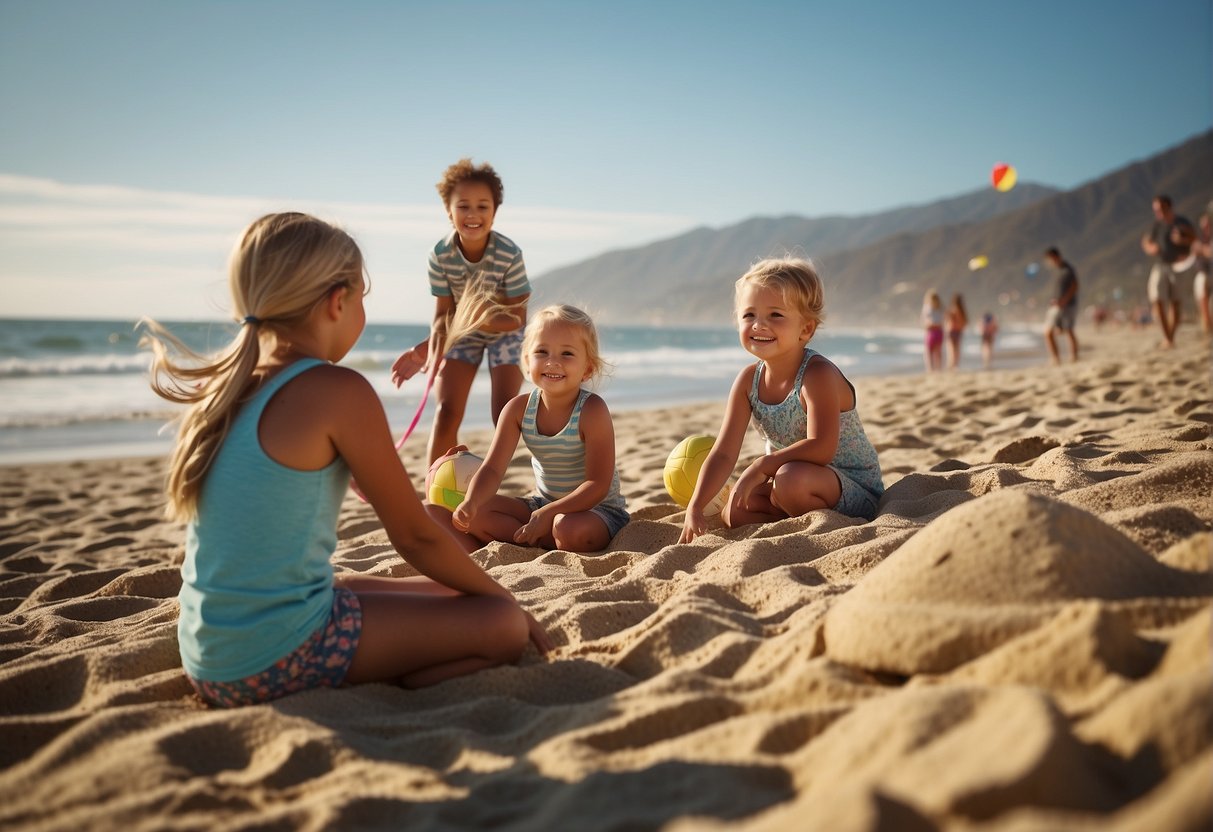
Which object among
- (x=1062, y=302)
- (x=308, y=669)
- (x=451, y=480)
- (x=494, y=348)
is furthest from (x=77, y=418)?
(x=1062, y=302)

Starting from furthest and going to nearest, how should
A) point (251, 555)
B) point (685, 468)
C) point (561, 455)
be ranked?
point (685, 468), point (561, 455), point (251, 555)

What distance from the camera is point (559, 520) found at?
402 centimetres

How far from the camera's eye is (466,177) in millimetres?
5184

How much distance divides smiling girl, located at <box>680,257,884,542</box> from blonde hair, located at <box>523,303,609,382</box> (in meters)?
0.72

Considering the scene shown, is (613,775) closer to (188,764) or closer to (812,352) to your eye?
(188,764)

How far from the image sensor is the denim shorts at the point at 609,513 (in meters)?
4.05

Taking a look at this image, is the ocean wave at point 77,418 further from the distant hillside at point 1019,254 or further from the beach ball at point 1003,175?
the distant hillside at point 1019,254

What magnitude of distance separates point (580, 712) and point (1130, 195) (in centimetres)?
16569

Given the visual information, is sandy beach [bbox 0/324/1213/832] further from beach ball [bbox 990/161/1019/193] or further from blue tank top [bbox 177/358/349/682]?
beach ball [bbox 990/161/1019/193]

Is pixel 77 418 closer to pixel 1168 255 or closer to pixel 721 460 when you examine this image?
pixel 721 460

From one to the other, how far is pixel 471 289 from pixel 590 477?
5.42 ft

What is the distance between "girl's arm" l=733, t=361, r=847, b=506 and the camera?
3.88 m

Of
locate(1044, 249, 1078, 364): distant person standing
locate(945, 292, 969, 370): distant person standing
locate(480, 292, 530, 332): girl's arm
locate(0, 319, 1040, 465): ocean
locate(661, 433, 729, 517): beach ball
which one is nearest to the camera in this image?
locate(661, 433, 729, 517): beach ball

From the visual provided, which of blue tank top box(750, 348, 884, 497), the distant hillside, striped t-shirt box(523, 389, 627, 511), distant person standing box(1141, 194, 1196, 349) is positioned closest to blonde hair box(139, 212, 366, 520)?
striped t-shirt box(523, 389, 627, 511)
